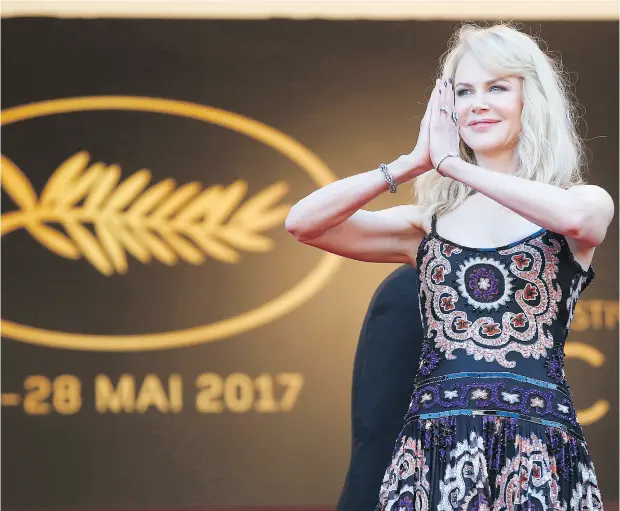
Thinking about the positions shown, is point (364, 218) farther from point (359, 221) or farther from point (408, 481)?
point (408, 481)

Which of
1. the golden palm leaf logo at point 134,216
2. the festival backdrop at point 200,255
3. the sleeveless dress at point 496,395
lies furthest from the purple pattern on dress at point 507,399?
the golden palm leaf logo at point 134,216

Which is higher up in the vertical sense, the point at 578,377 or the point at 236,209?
the point at 236,209

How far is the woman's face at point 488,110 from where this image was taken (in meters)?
2.22

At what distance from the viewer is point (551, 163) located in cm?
222

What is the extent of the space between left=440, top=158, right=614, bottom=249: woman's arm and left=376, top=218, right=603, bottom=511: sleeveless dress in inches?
3.7

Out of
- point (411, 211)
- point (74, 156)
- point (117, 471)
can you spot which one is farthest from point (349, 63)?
point (411, 211)

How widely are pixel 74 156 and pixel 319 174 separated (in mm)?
1007

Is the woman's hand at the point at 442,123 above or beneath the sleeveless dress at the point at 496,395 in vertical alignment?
above

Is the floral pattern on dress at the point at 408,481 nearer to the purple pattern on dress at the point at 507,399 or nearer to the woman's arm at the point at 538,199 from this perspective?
the purple pattern on dress at the point at 507,399

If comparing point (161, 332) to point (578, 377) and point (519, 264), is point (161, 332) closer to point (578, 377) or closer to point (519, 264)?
point (578, 377)

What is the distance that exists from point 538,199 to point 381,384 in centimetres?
61

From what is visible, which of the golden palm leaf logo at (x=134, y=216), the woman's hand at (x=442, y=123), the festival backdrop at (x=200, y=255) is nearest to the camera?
the woman's hand at (x=442, y=123)

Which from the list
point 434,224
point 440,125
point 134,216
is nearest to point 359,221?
point 434,224

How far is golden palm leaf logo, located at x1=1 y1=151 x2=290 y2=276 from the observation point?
4.62 m
